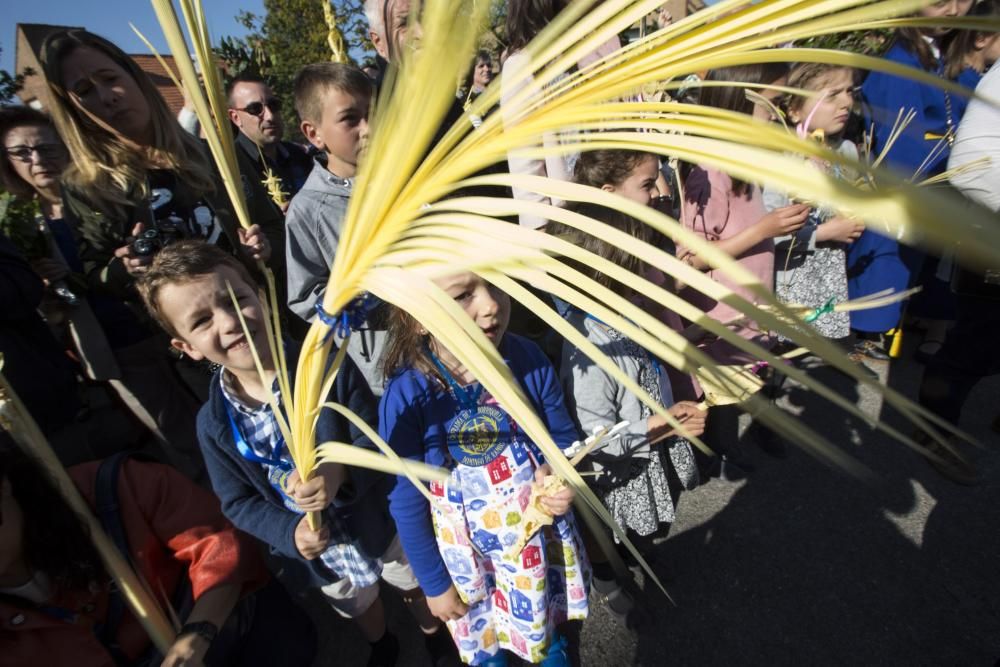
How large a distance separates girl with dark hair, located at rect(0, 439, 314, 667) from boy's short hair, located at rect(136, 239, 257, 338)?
0.51m

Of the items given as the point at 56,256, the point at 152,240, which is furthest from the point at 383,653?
the point at 56,256

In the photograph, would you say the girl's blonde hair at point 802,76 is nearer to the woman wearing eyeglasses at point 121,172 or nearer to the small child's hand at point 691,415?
the small child's hand at point 691,415

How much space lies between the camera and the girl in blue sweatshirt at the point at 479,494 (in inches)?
56.0

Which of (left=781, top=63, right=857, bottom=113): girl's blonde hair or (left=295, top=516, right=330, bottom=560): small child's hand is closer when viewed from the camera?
(left=295, top=516, right=330, bottom=560): small child's hand

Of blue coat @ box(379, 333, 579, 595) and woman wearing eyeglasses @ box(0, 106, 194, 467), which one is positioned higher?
woman wearing eyeglasses @ box(0, 106, 194, 467)

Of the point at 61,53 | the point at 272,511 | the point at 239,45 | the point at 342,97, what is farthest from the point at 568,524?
the point at 239,45

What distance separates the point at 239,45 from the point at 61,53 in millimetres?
2334

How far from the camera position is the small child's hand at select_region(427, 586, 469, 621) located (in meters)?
1.54

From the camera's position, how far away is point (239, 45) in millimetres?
3732

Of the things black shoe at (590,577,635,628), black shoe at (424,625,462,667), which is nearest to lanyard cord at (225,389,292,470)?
black shoe at (424,625,462,667)

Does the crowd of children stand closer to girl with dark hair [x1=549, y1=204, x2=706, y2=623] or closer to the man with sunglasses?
girl with dark hair [x1=549, y1=204, x2=706, y2=623]

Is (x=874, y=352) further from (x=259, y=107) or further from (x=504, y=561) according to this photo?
(x=259, y=107)

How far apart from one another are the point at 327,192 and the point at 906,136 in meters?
3.01

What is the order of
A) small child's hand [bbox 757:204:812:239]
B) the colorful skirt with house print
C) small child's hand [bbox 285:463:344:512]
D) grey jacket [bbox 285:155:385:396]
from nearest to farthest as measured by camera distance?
small child's hand [bbox 285:463:344:512] → the colorful skirt with house print → grey jacket [bbox 285:155:385:396] → small child's hand [bbox 757:204:812:239]
